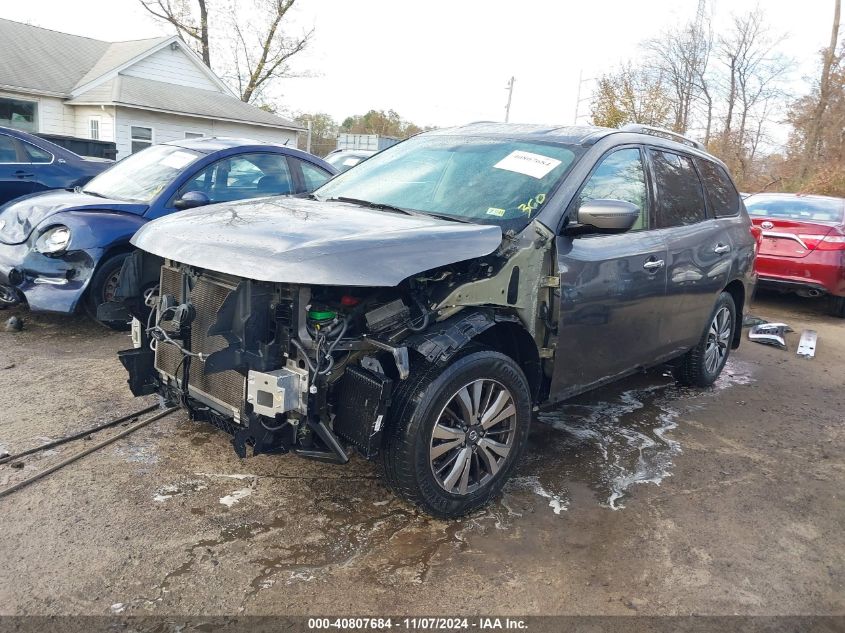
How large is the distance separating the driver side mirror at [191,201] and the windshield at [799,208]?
Answer: 7.31 metres

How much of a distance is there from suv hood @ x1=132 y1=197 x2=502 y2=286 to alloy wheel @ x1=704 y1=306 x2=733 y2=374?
3.06 metres

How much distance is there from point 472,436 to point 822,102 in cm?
3295

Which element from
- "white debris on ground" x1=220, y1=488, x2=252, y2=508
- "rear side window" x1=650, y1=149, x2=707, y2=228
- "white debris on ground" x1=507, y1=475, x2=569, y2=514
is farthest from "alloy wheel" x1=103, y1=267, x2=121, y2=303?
"rear side window" x1=650, y1=149, x2=707, y2=228

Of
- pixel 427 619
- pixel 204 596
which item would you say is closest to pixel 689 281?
pixel 427 619

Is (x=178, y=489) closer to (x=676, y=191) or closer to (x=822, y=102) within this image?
(x=676, y=191)

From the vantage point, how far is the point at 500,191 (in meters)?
3.76

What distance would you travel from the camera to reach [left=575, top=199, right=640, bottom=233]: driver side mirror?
3.48m

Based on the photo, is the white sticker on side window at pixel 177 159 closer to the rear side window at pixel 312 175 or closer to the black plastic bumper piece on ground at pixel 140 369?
the rear side window at pixel 312 175

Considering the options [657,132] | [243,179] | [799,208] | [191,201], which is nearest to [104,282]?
[191,201]

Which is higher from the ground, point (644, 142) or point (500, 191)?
point (644, 142)

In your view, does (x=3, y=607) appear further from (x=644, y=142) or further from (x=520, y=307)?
(x=644, y=142)

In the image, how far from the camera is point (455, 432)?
126 inches

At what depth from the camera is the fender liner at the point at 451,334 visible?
2.98 m

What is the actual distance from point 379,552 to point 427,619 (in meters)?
0.46
